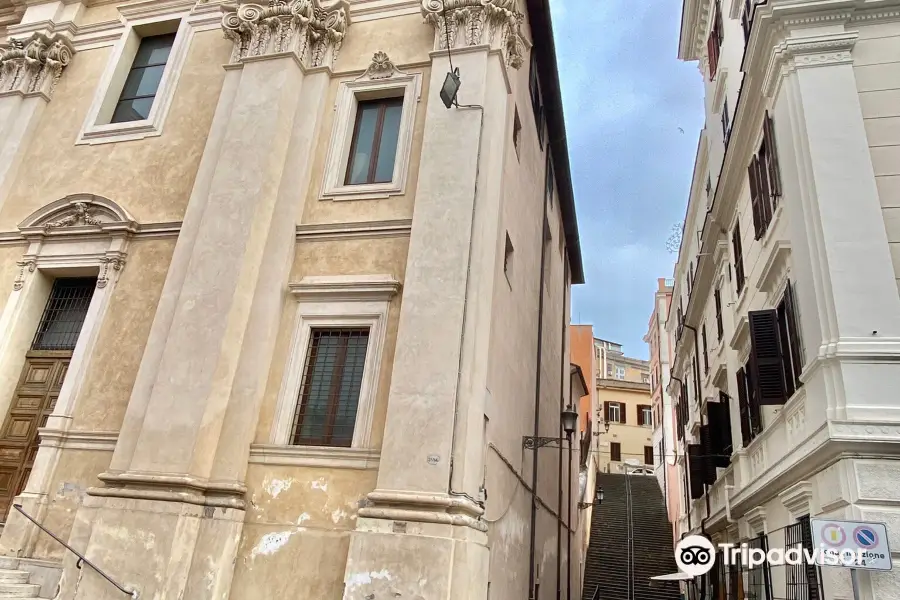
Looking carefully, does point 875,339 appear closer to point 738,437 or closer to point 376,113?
point 738,437

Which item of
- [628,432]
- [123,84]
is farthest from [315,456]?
[628,432]

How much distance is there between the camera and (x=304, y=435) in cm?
953

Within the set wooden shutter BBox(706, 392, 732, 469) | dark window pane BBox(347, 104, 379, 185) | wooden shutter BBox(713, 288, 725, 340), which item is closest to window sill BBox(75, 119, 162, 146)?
dark window pane BBox(347, 104, 379, 185)

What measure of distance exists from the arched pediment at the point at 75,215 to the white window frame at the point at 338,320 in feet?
14.1

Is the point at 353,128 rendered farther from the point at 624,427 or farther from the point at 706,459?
the point at 624,427

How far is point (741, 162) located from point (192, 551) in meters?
12.2

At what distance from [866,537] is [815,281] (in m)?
3.41

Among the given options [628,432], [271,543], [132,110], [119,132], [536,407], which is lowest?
[271,543]

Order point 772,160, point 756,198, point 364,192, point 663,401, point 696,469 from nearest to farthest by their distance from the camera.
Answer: point 772,160 → point 364,192 → point 756,198 → point 696,469 → point 663,401

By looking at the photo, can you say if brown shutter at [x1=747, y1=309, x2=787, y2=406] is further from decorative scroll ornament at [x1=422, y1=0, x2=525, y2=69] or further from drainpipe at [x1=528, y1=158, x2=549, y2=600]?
decorative scroll ornament at [x1=422, y1=0, x2=525, y2=69]

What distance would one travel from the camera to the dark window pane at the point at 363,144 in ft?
37.2

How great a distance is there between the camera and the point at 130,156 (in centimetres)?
1263

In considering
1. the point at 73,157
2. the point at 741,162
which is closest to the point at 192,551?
the point at 73,157

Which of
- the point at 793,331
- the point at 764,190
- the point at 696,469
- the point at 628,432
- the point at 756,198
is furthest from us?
the point at 628,432
